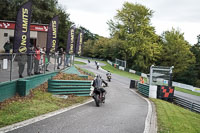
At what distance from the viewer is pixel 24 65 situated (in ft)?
38.0

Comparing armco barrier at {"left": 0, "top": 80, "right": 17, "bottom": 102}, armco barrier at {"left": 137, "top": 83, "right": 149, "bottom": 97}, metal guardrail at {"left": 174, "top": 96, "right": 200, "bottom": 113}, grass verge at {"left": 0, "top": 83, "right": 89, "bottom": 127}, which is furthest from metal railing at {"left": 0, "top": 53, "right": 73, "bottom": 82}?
metal guardrail at {"left": 174, "top": 96, "right": 200, "bottom": 113}

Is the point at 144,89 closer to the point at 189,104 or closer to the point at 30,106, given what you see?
the point at 189,104

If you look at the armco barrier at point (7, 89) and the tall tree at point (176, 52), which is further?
the tall tree at point (176, 52)

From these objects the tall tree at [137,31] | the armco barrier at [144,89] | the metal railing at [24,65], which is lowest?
the armco barrier at [144,89]

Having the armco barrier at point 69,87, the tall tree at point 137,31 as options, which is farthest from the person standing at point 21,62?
the tall tree at point 137,31

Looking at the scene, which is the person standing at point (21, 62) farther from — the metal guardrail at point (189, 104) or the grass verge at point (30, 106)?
the metal guardrail at point (189, 104)

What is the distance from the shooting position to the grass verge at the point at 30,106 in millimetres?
7707

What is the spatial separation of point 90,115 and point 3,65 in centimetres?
406

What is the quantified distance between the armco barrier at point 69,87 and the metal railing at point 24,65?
129 cm

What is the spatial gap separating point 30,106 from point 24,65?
115 inches

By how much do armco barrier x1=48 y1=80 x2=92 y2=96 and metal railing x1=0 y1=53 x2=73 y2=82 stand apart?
4.24ft

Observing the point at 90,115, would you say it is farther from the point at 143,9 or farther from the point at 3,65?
the point at 143,9

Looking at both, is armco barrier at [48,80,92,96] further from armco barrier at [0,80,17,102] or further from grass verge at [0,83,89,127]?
armco barrier at [0,80,17,102]

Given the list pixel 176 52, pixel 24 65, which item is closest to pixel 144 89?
pixel 24 65
